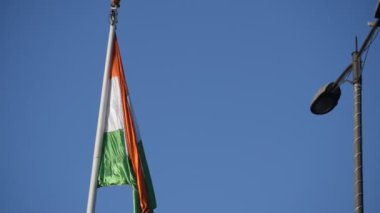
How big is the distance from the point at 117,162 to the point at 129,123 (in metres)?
0.95

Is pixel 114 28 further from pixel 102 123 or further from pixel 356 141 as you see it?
pixel 356 141

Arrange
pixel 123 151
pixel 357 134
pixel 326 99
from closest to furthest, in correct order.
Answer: pixel 357 134
pixel 326 99
pixel 123 151

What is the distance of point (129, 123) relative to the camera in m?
12.7

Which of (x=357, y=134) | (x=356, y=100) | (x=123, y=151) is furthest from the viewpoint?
(x=123, y=151)

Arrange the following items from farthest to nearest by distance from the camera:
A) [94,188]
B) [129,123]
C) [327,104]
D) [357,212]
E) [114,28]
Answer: [114,28]
[129,123]
[94,188]
[327,104]
[357,212]

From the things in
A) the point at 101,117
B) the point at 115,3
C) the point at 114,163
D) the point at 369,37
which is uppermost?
the point at 115,3

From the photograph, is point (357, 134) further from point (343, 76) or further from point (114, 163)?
point (114, 163)

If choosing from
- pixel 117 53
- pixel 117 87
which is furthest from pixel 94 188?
pixel 117 53

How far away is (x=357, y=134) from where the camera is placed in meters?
8.68

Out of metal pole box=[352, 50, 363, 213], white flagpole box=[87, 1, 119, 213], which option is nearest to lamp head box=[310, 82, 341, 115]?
metal pole box=[352, 50, 363, 213]

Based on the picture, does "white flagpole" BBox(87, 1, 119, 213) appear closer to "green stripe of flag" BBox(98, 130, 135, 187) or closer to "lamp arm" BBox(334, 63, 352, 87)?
"green stripe of flag" BBox(98, 130, 135, 187)

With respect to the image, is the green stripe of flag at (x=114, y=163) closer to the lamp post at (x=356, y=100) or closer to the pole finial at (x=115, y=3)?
the pole finial at (x=115, y=3)

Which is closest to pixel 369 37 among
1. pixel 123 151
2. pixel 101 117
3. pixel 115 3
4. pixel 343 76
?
pixel 343 76

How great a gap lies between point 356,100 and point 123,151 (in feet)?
17.5
